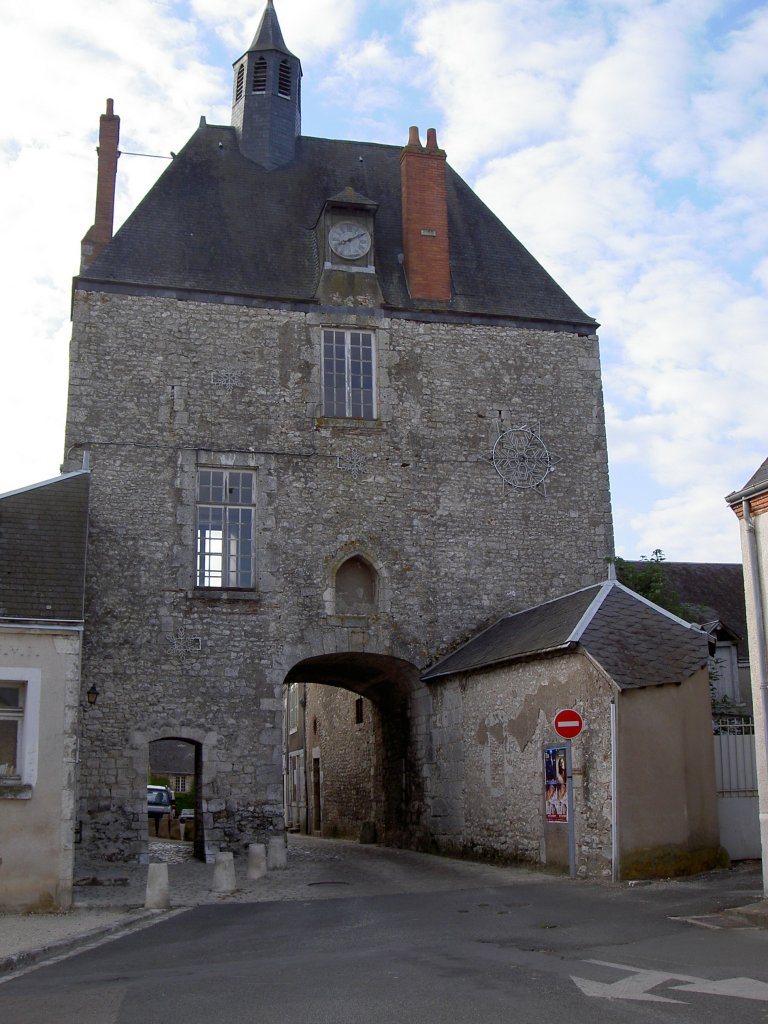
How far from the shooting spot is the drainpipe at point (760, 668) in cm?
1037

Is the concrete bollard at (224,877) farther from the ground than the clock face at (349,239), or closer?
closer

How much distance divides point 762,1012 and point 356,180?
1806 cm

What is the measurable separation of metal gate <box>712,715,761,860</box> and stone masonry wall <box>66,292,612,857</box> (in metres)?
4.69

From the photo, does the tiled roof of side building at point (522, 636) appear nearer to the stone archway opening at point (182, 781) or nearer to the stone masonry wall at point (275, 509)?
the stone masonry wall at point (275, 509)

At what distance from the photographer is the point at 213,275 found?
61.2 ft

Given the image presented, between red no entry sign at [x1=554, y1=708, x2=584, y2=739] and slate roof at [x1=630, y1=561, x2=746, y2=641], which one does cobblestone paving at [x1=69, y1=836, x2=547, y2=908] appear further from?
slate roof at [x1=630, y1=561, x2=746, y2=641]

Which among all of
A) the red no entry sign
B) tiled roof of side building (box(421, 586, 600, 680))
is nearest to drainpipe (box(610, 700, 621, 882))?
the red no entry sign

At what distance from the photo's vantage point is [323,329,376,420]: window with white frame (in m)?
18.5

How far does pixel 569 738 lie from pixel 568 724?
0.57m

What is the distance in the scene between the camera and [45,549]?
12891 mm

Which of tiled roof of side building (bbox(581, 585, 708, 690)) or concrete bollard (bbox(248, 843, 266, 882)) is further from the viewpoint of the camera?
concrete bollard (bbox(248, 843, 266, 882))

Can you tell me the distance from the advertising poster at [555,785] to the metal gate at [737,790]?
2.20 meters

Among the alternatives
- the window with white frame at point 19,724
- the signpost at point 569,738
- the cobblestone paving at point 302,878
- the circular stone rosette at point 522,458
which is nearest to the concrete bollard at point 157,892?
the cobblestone paving at point 302,878

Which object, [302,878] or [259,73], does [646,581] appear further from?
[259,73]
